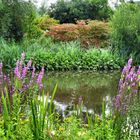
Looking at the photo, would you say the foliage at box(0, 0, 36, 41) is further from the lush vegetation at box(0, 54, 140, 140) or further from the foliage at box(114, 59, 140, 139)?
the foliage at box(114, 59, 140, 139)

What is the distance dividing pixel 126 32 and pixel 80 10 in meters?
9.03

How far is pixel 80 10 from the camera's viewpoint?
83.5ft

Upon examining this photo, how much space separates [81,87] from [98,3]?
47.6 feet

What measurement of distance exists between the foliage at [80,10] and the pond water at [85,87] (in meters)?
10.7

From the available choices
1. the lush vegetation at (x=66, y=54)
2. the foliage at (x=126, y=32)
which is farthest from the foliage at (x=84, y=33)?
the foliage at (x=126, y=32)

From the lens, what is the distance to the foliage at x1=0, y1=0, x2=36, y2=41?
16.7 meters

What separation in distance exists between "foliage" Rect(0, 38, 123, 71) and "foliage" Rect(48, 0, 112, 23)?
8.35 meters

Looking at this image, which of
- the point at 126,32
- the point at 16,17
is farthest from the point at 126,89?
the point at 16,17

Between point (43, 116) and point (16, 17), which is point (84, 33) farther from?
point (43, 116)

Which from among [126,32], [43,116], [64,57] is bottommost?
[64,57]

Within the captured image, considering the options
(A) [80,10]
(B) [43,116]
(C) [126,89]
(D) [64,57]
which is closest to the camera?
(B) [43,116]

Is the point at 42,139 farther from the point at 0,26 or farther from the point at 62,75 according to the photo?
the point at 0,26

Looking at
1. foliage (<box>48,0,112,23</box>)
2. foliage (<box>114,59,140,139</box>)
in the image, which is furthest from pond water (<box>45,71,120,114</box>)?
foliage (<box>48,0,112,23</box>)

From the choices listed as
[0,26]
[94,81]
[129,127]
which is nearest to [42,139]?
[129,127]
